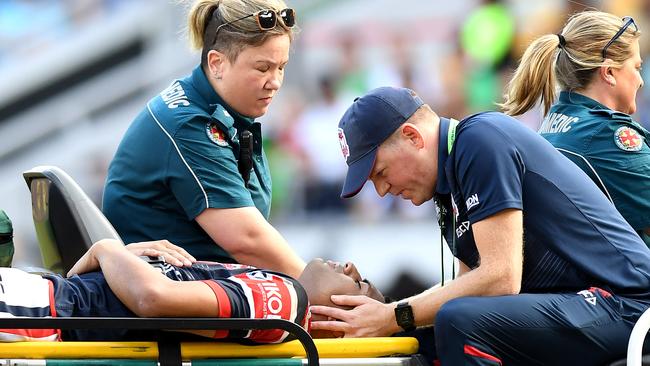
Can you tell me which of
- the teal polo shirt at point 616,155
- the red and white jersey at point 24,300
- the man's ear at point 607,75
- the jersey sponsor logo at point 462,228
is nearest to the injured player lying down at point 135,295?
the red and white jersey at point 24,300

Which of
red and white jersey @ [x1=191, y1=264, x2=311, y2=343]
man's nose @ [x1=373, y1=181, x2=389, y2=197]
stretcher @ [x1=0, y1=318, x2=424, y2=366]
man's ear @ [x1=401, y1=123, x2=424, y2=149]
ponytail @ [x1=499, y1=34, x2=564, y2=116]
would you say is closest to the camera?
stretcher @ [x1=0, y1=318, x2=424, y2=366]

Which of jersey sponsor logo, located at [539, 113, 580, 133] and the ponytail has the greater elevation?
the ponytail

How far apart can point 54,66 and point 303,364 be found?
24.9 feet

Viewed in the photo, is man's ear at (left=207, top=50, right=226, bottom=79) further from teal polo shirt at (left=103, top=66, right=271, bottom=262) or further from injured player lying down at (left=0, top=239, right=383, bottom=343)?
injured player lying down at (left=0, top=239, right=383, bottom=343)

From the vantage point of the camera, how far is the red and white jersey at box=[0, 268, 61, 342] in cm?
297

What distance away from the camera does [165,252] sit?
338cm

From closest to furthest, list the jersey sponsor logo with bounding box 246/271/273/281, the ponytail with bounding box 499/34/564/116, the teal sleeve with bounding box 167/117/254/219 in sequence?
the jersey sponsor logo with bounding box 246/271/273/281 < the teal sleeve with bounding box 167/117/254/219 < the ponytail with bounding box 499/34/564/116

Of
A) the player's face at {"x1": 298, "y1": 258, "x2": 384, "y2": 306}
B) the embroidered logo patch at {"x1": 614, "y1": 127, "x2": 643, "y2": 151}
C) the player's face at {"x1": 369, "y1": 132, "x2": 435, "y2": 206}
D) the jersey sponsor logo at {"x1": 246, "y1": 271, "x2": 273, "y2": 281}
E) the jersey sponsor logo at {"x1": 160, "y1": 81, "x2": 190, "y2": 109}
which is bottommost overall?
the player's face at {"x1": 298, "y1": 258, "x2": 384, "y2": 306}

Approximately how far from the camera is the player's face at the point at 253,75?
3898 mm

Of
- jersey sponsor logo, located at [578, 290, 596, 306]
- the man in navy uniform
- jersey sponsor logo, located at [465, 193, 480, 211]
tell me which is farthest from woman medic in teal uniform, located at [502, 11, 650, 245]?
jersey sponsor logo, located at [465, 193, 480, 211]

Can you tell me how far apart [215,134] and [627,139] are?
140 cm

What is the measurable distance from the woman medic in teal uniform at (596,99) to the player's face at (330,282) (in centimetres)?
93

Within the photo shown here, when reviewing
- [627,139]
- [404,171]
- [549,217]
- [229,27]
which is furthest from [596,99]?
[229,27]

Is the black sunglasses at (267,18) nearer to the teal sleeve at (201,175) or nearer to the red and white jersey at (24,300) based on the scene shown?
the teal sleeve at (201,175)
